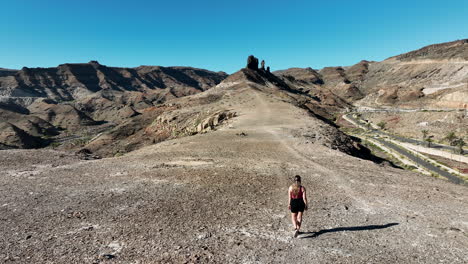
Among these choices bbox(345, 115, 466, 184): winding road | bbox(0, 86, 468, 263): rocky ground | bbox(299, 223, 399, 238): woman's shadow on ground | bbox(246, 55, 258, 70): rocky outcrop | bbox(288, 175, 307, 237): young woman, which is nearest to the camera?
bbox(0, 86, 468, 263): rocky ground

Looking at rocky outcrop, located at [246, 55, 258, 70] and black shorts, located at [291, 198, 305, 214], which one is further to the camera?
rocky outcrop, located at [246, 55, 258, 70]

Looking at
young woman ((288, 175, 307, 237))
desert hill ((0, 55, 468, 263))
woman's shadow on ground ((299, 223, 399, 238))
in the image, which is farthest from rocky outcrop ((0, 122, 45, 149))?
woman's shadow on ground ((299, 223, 399, 238))

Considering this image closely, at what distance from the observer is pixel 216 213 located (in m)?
10.2

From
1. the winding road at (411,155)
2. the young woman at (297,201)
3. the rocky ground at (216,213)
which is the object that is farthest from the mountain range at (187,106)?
the young woman at (297,201)

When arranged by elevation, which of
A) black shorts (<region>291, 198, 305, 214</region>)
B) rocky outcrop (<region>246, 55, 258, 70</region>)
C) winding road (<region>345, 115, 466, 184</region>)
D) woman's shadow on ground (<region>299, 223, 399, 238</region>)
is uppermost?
rocky outcrop (<region>246, 55, 258, 70</region>)

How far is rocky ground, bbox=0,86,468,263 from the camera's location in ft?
24.7

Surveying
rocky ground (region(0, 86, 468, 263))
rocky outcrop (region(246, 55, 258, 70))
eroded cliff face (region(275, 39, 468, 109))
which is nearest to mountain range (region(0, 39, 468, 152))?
eroded cliff face (region(275, 39, 468, 109))

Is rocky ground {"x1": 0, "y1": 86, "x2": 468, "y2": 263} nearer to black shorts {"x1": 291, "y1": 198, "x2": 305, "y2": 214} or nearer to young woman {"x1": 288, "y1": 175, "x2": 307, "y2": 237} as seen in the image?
young woman {"x1": 288, "y1": 175, "x2": 307, "y2": 237}

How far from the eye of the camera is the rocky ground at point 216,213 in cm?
753

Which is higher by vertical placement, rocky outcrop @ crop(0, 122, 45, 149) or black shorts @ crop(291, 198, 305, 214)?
black shorts @ crop(291, 198, 305, 214)

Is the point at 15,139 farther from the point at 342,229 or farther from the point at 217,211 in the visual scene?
the point at 342,229

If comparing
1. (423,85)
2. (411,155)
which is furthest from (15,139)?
(423,85)

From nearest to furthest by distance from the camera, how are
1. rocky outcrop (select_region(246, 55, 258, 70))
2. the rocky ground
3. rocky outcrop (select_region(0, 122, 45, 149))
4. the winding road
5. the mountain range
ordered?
the rocky ground < the winding road < the mountain range < rocky outcrop (select_region(0, 122, 45, 149)) < rocky outcrop (select_region(246, 55, 258, 70))

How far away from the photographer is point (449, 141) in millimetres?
69375
